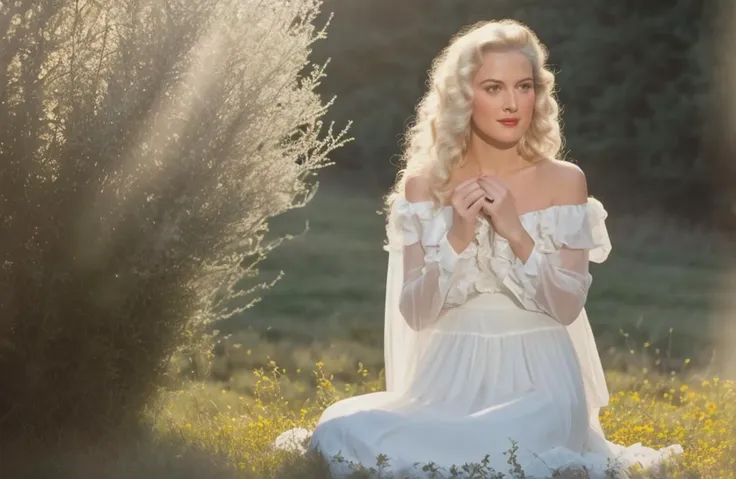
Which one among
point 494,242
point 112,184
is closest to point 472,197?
point 494,242

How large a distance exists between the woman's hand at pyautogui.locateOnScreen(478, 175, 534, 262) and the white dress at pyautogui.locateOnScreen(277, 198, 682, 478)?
71 mm

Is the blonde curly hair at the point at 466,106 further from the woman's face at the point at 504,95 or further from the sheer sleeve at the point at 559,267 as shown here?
the sheer sleeve at the point at 559,267

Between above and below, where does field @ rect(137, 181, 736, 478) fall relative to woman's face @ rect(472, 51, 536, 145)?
below

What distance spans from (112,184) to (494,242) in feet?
5.86

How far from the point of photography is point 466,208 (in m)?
4.28

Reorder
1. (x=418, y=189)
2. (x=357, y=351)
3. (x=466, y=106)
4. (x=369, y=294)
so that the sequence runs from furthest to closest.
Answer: (x=369, y=294) → (x=357, y=351) → (x=418, y=189) → (x=466, y=106)

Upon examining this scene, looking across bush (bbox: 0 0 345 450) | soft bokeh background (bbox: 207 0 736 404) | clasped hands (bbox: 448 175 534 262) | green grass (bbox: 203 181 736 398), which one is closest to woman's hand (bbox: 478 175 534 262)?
clasped hands (bbox: 448 175 534 262)

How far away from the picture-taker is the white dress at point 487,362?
421 centimetres

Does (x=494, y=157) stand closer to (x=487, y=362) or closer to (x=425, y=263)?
(x=425, y=263)

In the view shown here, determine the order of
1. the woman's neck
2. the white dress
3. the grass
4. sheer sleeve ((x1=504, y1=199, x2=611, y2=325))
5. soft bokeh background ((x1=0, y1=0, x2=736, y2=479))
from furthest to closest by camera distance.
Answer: the grass → soft bokeh background ((x1=0, y1=0, x2=736, y2=479)) → the woman's neck → sheer sleeve ((x1=504, y1=199, x2=611, y2=325)) → the white dress

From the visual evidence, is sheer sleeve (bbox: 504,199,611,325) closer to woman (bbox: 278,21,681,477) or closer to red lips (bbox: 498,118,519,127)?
woman (bbox: 278,21,681,477)

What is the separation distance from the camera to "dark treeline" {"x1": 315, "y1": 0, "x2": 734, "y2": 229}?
43.8 ft

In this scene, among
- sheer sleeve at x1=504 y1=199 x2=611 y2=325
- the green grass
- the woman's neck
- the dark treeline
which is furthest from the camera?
the dark treeline

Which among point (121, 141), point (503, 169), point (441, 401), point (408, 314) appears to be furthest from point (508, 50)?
point (121, 141)
